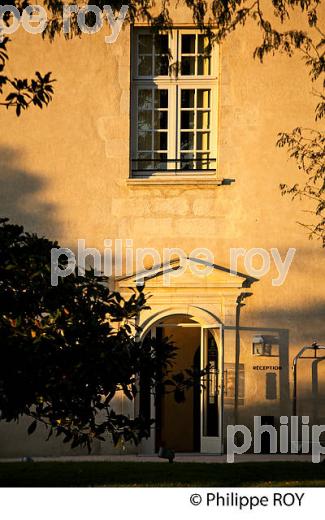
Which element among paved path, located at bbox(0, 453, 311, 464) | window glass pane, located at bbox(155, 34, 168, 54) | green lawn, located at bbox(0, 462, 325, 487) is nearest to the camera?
green lawn, located at bbox(0, 462, 325, 487)

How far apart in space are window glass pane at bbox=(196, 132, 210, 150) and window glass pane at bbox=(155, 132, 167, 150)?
496 mm

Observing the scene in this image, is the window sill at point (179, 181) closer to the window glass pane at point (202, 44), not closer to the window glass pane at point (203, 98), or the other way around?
the window glass pane at point (203, 98)

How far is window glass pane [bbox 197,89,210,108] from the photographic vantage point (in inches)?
731

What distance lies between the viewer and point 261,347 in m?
18.1

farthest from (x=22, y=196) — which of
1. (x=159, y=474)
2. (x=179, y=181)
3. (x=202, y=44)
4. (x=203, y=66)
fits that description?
(x=159, y=474)

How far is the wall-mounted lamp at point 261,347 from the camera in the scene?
59.3 feet

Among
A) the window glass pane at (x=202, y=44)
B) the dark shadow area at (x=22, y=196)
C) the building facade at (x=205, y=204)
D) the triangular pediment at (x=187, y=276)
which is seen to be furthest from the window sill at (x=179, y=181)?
the window glass pane at (x=202, y=44)

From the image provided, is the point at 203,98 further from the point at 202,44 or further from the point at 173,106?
the point at 202,44

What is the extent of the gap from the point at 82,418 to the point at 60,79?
370 inches

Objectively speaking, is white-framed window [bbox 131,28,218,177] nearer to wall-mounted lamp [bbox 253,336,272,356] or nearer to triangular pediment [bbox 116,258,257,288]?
triangular pediment [bbox 116,258,257,288]

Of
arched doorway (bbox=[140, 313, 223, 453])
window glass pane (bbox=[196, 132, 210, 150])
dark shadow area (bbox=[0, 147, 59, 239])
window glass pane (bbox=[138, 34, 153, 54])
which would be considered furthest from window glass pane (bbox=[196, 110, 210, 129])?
arched doorway (bbox=[140, 313, 223, 453])

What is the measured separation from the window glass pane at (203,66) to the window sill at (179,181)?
1.62 meters

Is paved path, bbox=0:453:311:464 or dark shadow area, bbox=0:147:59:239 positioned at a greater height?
dark shadow area, bbox=0:147:59:239

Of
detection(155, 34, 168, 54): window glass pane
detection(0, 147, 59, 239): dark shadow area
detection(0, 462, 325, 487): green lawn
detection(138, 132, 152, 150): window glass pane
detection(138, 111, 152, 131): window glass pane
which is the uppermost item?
detection(155, 34, 168, 54): window glass pane
